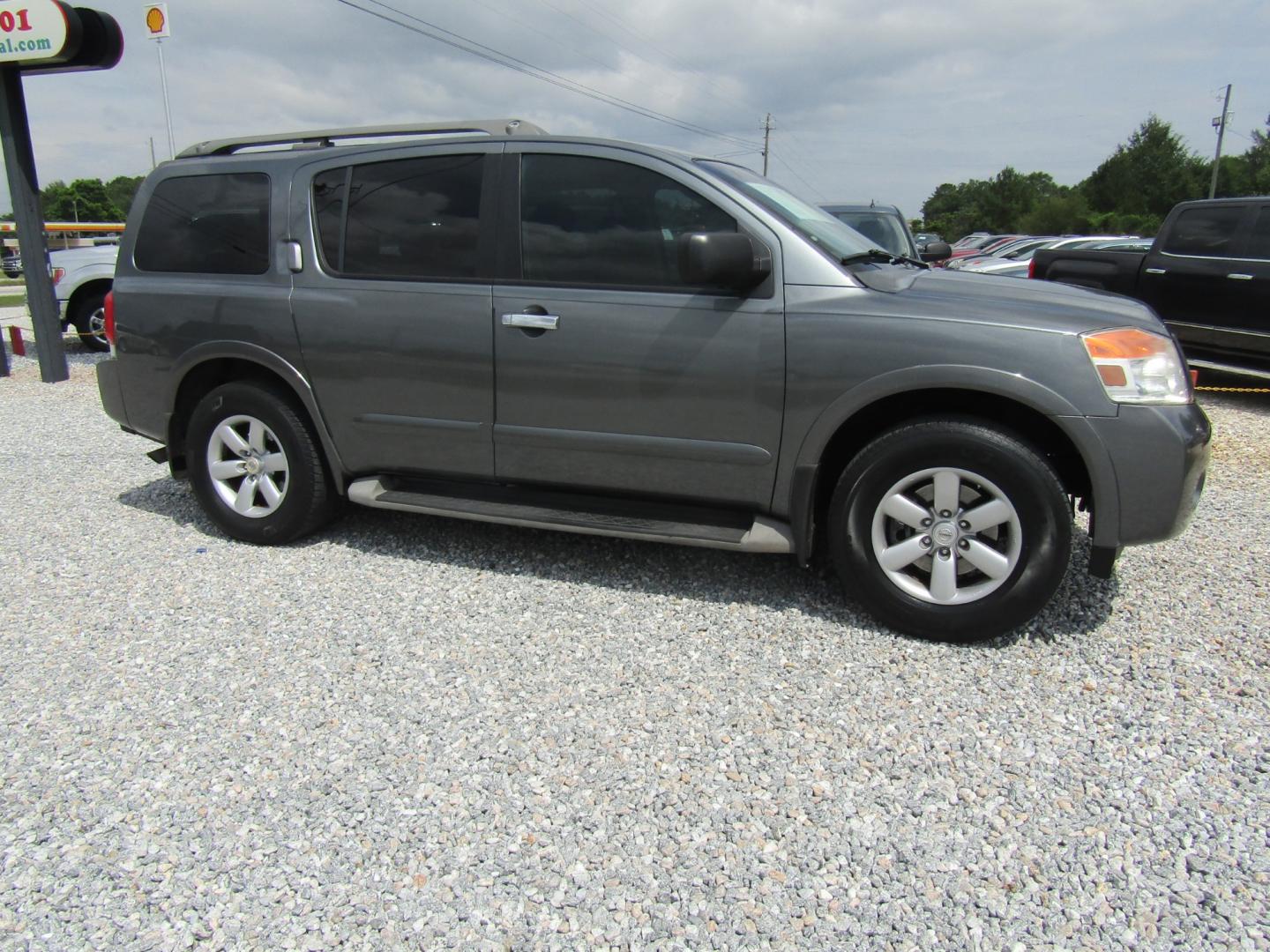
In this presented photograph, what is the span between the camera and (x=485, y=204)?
3732 millimetres

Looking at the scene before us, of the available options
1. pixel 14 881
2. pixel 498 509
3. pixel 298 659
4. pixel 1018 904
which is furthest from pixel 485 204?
pixel 1018 904

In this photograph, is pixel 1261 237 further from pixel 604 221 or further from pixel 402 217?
pixel 402 217

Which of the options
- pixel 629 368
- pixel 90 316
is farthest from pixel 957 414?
pixel 90 316

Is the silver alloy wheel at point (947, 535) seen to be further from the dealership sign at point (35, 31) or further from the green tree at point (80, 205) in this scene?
the green tree at point (80, 205)

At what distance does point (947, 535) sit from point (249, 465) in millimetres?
3245

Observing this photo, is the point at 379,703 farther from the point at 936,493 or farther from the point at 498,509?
the point at 936,493

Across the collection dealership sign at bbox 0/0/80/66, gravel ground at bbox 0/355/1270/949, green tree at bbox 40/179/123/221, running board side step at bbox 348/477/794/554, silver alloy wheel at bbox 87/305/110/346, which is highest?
green tree at bbox 40/179/123/221

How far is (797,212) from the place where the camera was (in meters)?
3.77

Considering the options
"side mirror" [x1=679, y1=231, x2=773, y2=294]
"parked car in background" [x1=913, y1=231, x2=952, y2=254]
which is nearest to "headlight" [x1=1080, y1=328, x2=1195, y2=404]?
"side mirror" [x1=679, y1=231, x2=773, y2=294]

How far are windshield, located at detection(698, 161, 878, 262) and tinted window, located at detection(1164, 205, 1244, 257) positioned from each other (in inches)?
238

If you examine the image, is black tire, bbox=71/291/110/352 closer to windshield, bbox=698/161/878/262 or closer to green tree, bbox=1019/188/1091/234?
windshield, bbox=698/161/878/262

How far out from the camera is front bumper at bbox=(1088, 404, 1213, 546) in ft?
9.88

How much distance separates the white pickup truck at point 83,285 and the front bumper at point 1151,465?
36.3 feet

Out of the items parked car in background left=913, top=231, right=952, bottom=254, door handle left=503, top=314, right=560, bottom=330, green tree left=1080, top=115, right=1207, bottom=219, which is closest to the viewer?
door handle left=503, top=314, right=560, bottom=330
